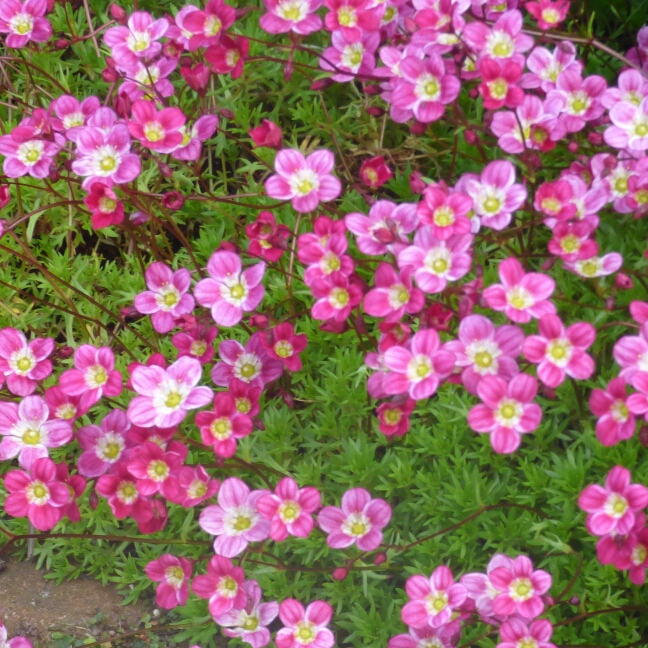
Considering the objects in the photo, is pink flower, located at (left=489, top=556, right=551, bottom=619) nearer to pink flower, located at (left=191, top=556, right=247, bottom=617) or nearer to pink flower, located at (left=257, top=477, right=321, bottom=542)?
pink flower, located at (left=257, top=477, right=321, bottom=542)

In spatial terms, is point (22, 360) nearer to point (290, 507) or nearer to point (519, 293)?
point (290, 507)

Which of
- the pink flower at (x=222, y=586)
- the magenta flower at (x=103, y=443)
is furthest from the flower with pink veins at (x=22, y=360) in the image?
the pink flower at (x=222, y=586)

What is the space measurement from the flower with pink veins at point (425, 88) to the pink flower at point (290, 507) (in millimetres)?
1171

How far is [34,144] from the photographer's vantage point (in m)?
2.71

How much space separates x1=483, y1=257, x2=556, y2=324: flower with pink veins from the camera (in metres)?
2.07

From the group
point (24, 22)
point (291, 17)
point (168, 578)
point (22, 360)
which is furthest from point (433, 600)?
point (24, 22)

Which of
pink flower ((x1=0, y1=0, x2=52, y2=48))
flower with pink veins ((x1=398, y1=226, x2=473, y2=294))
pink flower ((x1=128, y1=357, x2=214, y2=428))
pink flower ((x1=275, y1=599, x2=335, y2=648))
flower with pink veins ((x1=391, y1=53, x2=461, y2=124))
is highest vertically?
flower with pink veins ((x1=391, y1=53, x2=461, y2=124))

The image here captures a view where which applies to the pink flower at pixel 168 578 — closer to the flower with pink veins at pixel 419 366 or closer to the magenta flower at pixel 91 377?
the magenta flower at pixel 91 377

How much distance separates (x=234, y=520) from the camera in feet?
7.58

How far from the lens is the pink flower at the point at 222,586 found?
86.7 inches

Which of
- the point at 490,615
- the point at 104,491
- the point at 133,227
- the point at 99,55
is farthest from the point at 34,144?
the point at 490,615

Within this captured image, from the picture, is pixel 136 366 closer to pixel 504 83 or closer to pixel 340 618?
pixel 340 618

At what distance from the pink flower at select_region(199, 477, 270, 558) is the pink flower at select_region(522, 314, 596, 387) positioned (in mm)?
831

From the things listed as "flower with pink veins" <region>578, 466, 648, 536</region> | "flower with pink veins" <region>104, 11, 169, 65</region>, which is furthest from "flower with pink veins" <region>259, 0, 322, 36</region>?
"flower with pink veins" <region>578, 466, 648, 536</region>
